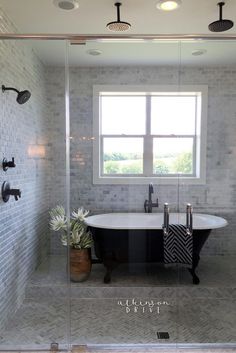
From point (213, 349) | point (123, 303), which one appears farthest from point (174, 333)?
point (123, 303)

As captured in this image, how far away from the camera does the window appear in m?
3.97

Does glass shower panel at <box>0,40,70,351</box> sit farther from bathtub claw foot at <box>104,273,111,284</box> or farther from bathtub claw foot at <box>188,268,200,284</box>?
bathtub claw foot at <box>188,268,200,284</box>

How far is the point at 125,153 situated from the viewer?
13.6ft

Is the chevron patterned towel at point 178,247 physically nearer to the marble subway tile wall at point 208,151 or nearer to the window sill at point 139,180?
the marble subway tile wall at point 208,151

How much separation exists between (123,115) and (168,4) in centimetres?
182

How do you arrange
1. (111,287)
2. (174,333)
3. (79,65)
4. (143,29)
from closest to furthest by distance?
(174,333) < (143,29) < (111,287) < (79,65)

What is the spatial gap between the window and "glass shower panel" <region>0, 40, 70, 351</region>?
575mm

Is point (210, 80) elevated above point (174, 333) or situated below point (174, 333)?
above

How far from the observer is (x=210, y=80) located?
3.90 metres

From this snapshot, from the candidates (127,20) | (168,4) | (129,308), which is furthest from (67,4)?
(129,308)

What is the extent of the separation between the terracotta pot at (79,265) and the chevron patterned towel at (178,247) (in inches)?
33.9

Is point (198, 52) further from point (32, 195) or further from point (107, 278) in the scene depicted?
point (107, 278)

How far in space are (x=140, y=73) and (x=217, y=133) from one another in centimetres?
127

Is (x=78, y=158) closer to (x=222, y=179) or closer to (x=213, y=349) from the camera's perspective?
(x=222, y=179)
